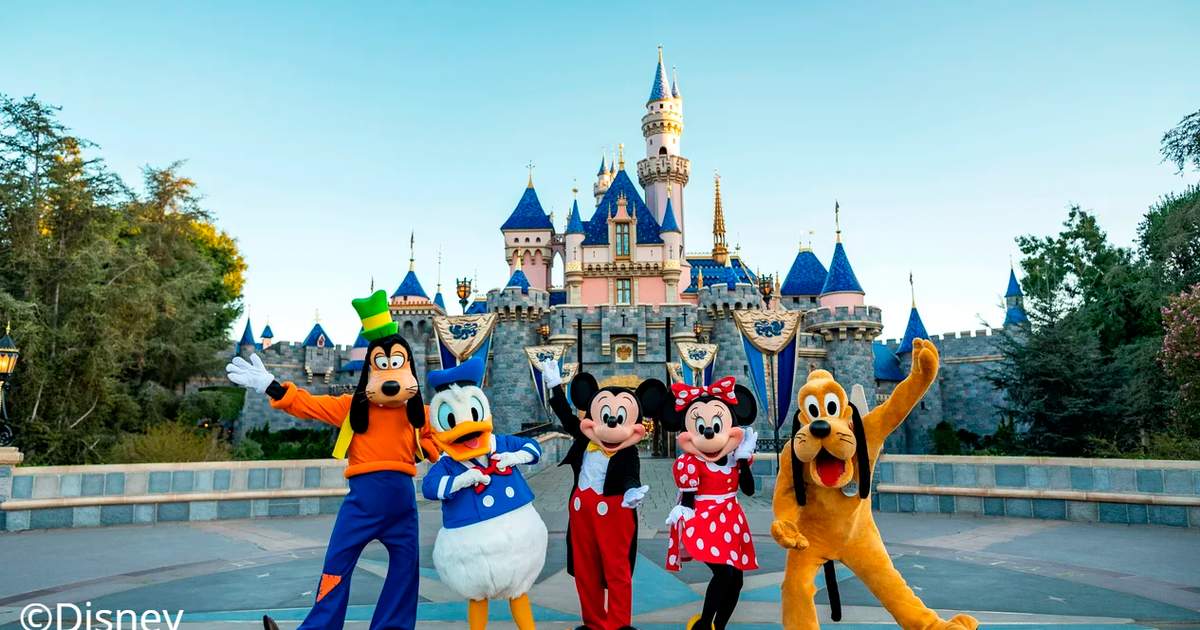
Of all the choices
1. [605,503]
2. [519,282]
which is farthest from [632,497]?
[519,282]

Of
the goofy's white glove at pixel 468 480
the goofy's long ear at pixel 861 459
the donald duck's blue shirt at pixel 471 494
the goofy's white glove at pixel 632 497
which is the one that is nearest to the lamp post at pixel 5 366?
the donald duck's blue shirt at pixel 471 494

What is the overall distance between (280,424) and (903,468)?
102 feet

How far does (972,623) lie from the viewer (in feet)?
11.7

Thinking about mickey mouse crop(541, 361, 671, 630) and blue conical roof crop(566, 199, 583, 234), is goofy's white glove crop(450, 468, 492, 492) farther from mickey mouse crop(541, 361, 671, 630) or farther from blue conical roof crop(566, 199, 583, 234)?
blue conical roof crop(566, 199, 583, 234)

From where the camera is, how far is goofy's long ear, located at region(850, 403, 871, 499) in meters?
3.94

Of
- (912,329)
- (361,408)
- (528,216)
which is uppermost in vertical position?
(528,216)

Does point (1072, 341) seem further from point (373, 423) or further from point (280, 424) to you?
point (280, 424)

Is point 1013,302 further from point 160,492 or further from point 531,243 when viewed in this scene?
point 160,492

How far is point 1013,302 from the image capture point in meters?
32.0

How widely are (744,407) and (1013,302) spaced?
3249 cm

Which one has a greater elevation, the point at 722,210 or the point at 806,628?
the point at 722,210

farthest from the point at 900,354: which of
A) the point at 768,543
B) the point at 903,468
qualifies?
the point at 768,543

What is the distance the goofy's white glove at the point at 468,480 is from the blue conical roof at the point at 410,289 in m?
29.9

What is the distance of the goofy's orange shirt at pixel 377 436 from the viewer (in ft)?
13.3
